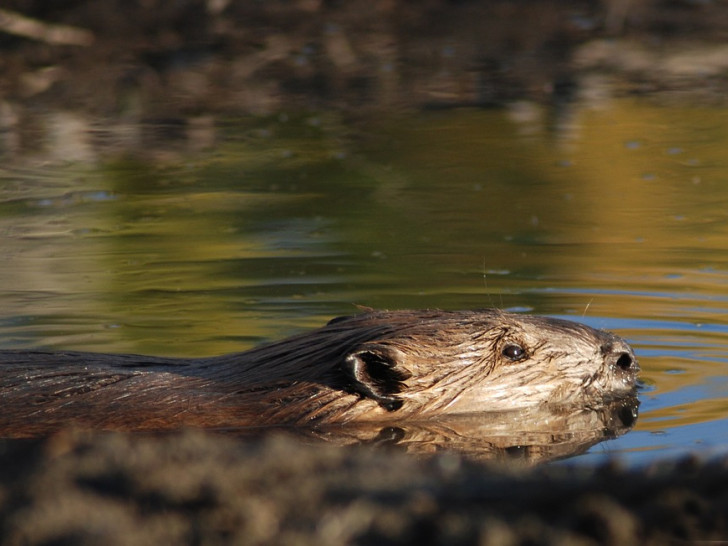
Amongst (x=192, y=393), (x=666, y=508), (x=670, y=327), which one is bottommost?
(x=670, y=327)

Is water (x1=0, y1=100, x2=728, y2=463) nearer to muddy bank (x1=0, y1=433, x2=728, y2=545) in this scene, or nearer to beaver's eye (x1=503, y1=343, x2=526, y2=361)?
beaver's eye (x1=503, y1=343, x2=526, y2=361)

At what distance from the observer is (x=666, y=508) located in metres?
1.85

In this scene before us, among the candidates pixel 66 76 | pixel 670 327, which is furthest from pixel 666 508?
pixel 66 76

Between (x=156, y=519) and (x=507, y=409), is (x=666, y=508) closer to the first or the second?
(x=156, y=519)

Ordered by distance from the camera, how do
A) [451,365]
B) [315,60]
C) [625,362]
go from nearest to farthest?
[451,365] < [625,362] < [315,60]

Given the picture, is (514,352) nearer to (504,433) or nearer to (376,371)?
(504,433)

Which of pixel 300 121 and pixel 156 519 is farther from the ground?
pixel 156 519

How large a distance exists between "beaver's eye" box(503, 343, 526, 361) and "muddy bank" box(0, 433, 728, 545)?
234cm

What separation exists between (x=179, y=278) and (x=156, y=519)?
465 cm

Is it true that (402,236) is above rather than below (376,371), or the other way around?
below

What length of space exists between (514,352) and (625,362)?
42 cm

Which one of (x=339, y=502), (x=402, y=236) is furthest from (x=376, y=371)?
(x=402, y=236)

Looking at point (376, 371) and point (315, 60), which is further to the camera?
point (315, 60)

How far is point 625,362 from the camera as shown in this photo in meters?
4.55
